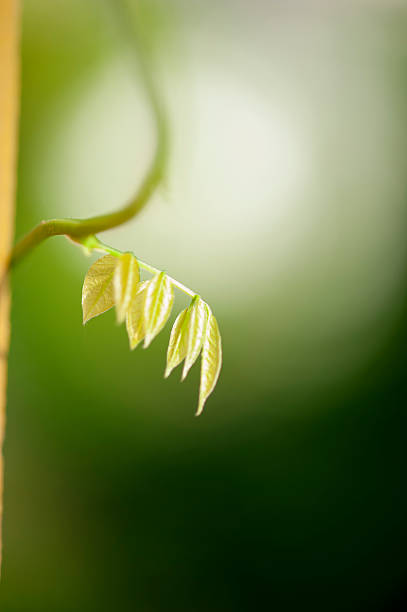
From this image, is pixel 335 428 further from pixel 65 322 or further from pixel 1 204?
pixel 1 204

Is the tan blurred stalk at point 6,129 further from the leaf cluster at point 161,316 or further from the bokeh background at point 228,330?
the bokeh background at point 228,330

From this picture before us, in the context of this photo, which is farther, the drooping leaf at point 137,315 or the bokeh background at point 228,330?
the bokeh background at point 228,330

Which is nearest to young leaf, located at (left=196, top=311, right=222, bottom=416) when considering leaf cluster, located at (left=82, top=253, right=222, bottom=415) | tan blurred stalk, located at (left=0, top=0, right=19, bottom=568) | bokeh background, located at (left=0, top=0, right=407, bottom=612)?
leaf cluster, located at (left=82, top=253, right=222, bottom=415)

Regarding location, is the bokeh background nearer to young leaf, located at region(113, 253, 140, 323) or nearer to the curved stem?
the curved stem

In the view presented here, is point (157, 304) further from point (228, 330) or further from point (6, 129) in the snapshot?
point (228, 330)

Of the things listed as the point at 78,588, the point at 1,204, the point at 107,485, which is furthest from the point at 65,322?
the point at 1,204

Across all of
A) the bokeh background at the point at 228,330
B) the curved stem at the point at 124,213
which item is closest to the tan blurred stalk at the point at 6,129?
the curved stem at the point at 124,213
